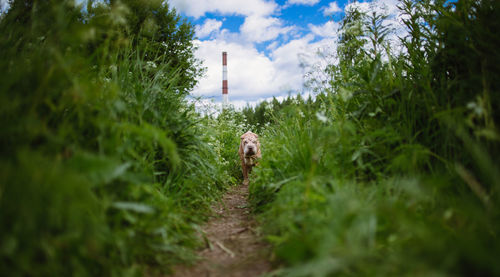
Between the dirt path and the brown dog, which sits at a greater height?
the brown dog

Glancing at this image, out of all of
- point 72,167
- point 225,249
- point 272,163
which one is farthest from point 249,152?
point 72,167

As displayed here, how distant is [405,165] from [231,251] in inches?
51.8

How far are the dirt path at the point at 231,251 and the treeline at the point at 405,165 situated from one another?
143mm

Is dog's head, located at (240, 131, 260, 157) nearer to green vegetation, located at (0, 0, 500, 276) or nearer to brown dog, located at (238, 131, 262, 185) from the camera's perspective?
brown dog, located at (238, 131, 262, 185)

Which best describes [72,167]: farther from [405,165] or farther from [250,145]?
[250,145]

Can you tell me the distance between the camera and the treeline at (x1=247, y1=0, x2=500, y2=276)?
41.4 inches

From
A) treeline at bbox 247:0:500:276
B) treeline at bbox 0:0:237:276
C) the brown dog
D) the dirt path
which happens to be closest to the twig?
the dirt path

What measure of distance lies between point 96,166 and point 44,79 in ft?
1.76

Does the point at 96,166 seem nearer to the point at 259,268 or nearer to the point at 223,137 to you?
the point at 259,268

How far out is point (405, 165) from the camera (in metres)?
1.65

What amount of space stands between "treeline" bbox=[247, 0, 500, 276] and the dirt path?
0.47ft

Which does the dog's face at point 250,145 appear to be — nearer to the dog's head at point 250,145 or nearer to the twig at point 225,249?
the dog's head at point 250,145

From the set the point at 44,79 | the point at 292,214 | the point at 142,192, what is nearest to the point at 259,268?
the point at 292,214

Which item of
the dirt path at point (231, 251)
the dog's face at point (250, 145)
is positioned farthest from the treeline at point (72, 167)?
the dog's face at point (250, 145)
